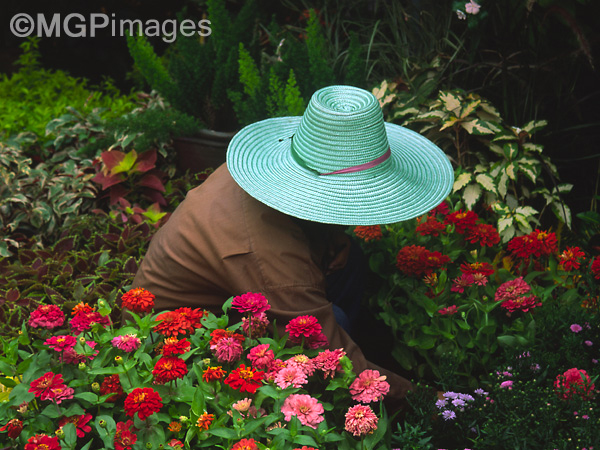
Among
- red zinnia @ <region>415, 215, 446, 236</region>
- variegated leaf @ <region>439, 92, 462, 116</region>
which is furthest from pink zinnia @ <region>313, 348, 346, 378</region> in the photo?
variegated leaf @ <region>439, 92, 462, 116</region>

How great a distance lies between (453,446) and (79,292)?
1.57m

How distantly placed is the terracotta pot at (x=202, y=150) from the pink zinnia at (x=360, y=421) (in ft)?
8.52

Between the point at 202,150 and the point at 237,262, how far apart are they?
2.02 m

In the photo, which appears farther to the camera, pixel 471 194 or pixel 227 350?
pixel 471 194

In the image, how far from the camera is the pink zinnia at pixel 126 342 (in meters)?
1.64

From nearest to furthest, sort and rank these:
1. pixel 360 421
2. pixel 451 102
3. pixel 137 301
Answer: pixel 360 421
pixel 137 301
pixel 451 102

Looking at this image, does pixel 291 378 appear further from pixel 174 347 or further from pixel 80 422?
pixel 80 422

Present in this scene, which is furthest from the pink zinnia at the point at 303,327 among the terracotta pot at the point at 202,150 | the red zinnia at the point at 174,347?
the terracotta pot at the point at 202,150

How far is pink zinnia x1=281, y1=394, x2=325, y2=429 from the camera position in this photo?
1.50 m

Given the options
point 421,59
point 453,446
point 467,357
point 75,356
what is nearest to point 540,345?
point 467,357

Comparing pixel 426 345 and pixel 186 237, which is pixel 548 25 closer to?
pixel 426 345

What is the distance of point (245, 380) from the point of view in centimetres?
154

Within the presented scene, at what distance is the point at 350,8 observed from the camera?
4543mm

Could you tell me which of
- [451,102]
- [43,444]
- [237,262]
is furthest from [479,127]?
[43,444]
